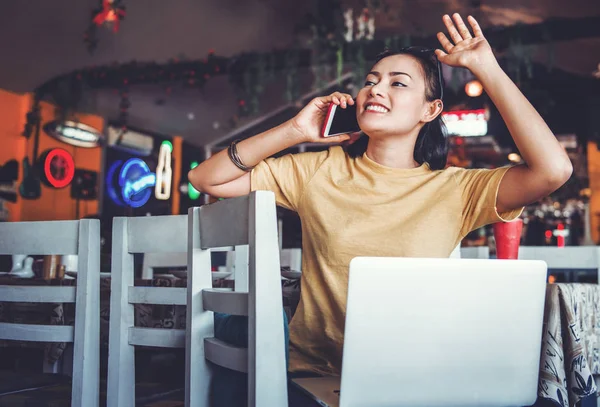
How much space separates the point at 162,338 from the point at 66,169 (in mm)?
6416

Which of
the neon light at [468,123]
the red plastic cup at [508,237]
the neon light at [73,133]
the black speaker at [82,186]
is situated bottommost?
the red plastic cup at [508,237]

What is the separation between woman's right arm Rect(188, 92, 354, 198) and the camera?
161 centimetres

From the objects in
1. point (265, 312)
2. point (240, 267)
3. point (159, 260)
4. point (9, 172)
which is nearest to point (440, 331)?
point (265, 312)

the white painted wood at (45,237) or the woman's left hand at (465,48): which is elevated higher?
the woman's left hand at (465,48)

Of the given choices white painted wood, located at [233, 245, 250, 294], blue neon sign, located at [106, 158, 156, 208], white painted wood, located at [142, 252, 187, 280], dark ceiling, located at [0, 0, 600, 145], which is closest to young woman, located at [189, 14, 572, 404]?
white painted wood, located at [233, 245, 250, 294]

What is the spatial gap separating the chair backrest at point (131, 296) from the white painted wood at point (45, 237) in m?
0.13

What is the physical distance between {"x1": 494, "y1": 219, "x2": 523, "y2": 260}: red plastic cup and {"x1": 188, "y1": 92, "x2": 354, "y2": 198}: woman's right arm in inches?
19.4

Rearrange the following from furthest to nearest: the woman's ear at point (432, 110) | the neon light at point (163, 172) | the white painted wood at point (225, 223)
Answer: the neon light at point (163, 172)
the woman's ear at point (432, 110)
the white painted wood at point (225, 223)

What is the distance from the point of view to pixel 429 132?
68.4 inches

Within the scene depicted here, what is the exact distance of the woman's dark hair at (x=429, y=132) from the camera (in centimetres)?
161

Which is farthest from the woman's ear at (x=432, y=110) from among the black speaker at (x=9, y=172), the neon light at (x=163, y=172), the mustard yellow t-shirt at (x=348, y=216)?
the black speaker at (x=9, y=172)

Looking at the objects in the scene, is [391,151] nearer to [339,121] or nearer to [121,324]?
[339,121]

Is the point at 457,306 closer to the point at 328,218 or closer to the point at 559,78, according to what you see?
the point at 328,218

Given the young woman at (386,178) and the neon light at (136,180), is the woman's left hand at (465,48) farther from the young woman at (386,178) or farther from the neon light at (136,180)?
the neon light at (136,180)
